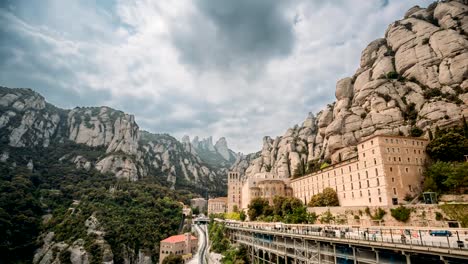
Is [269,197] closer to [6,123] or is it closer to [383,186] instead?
[383,186]

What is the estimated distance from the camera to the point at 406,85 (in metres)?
67.4

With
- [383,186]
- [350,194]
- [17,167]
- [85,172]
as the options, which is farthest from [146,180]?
[383,186]

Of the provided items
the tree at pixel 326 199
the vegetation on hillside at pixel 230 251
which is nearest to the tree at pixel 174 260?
the vegetation on hillside at pixel 230 251

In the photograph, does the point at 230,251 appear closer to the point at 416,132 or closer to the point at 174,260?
the point at 174,260

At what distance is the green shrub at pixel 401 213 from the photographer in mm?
36906

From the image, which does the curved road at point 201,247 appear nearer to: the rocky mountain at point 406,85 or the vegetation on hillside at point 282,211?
the vegetation on hillside at point 282,211

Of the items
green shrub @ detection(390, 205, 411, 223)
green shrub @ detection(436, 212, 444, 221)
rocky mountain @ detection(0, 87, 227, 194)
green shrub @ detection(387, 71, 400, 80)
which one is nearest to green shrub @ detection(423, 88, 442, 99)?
green shrub @ detection(387, 71, 400, 80)

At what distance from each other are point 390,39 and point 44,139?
16071 cm

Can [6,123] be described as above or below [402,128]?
above

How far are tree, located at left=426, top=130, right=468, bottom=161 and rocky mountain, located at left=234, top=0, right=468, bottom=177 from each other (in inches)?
276

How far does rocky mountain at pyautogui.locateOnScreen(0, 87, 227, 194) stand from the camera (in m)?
120

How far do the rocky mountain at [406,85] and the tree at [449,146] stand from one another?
7017mm

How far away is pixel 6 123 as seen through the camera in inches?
4606

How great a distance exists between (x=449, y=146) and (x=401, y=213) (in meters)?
20.8
